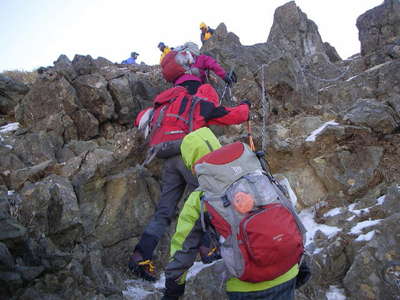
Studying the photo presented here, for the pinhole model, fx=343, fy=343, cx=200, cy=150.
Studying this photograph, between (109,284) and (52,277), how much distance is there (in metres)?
1.17

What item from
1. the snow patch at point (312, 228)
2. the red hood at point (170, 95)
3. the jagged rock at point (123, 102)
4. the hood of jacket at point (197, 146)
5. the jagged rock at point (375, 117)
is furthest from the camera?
the jagged rock at point (123, 102)

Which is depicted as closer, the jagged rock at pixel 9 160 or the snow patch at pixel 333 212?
the snow patch at pixel 333 212

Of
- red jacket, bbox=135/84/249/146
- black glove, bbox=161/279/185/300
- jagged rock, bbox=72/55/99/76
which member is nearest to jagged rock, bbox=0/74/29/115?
jagged rock, bbox=72/55/99/76

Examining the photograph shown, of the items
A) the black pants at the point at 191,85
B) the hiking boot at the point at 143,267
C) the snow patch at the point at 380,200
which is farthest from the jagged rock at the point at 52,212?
the snow patch at the point at 380,200

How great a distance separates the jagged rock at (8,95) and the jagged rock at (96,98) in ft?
10.5

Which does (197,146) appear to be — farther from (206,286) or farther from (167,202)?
(206,286)

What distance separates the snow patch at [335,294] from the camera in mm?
5281

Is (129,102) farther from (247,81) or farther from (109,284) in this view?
(109,284)

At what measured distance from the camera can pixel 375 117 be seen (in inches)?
325

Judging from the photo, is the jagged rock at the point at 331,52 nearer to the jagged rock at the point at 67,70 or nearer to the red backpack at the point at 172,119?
the jagged rock at the point at 67,70

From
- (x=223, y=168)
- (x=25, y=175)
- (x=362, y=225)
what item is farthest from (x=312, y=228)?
(x=25, y=175)

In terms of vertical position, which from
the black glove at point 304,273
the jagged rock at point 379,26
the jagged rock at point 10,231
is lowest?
the black glove at point 304,273

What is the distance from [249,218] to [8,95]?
41.2 feet

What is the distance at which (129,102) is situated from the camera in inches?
436
